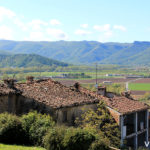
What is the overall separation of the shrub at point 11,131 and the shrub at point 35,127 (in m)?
0.42

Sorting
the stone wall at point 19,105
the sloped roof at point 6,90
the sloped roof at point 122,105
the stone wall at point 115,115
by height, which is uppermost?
the sloped roof at point 6,90

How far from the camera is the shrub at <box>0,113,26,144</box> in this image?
56.4ft

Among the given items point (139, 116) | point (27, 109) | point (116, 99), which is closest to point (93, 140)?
point (27, 109)

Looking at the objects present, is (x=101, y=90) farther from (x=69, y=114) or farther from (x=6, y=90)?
(x=6, y=90)

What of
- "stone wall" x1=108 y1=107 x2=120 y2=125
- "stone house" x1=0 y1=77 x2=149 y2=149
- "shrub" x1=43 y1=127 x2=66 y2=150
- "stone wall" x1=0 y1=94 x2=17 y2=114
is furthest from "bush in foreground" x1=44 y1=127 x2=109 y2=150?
"stone wall" x1=108 y1=107 x2=120 y2=125

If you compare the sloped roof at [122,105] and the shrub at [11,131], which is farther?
the sloped roof at [122,105]

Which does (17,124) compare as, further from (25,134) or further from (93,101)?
(93,101)

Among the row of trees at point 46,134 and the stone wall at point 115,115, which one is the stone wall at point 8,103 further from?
the stone wall at point 115,115

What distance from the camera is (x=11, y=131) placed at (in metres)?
17.4

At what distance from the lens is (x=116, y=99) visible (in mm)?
30859

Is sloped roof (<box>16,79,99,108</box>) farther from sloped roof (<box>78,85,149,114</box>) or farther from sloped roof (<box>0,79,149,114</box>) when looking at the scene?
sloped roof (<box>78,85,149,114</box>)

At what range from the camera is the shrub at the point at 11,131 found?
17.2 metres

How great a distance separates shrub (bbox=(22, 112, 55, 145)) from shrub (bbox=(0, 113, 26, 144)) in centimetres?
42

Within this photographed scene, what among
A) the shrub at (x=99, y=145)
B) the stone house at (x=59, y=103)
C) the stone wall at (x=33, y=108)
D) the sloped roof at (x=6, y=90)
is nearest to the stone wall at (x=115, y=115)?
the stone house at (x=59, y=103)
